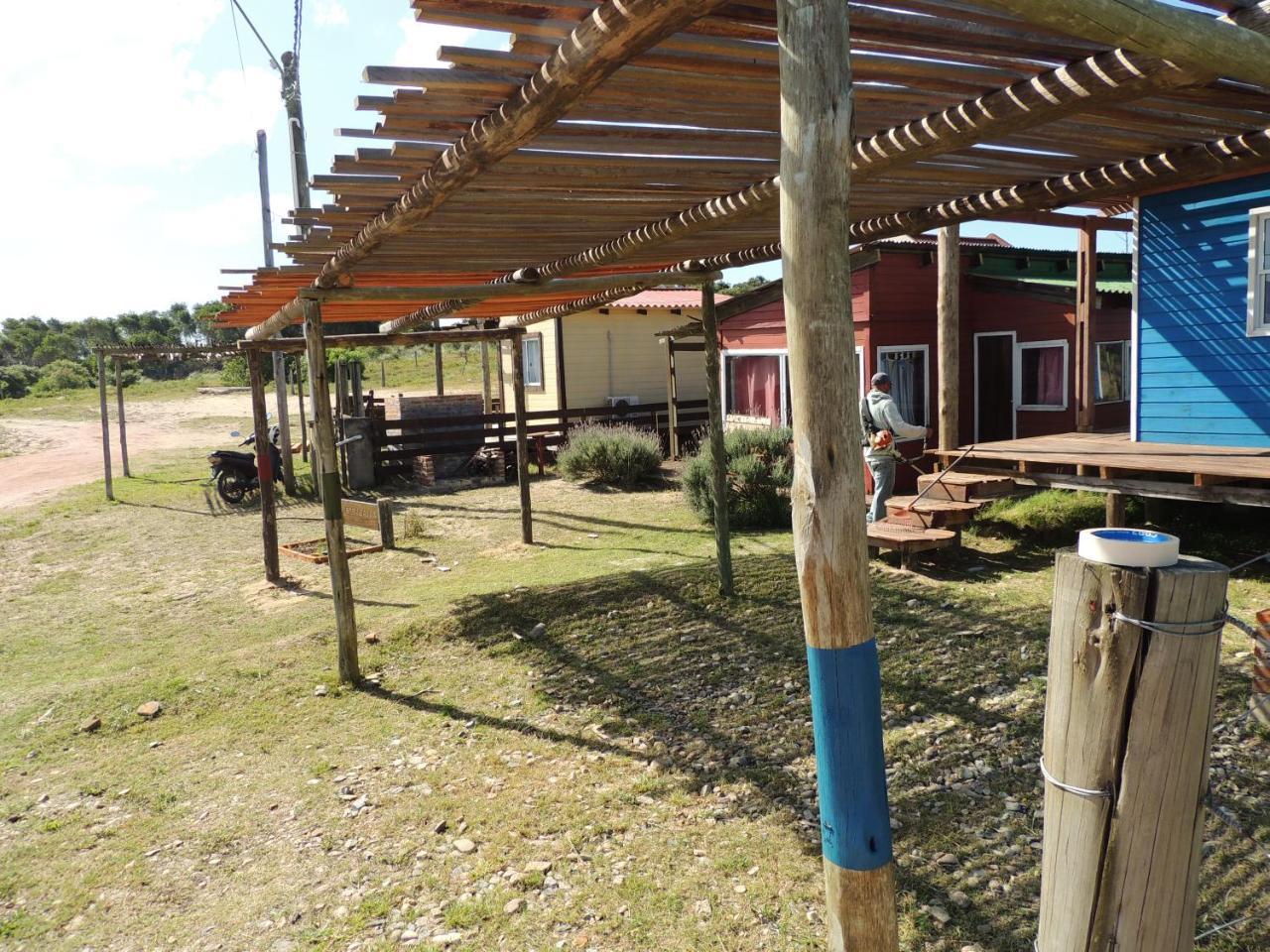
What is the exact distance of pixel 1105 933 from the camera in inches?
81.9

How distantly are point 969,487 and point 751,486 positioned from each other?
304 centimetres

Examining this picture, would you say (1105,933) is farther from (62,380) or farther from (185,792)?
(62,380)

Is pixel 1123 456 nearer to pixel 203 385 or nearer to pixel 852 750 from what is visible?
pixel 852 750

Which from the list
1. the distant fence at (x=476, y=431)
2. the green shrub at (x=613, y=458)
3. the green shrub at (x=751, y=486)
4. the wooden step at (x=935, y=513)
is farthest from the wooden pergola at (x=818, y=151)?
the distant fence at (x=476, y=431)

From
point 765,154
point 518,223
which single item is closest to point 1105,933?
point 765,154

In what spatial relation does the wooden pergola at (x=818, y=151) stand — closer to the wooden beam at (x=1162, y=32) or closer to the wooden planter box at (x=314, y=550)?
the wooden beam at (x=1162, y=32)

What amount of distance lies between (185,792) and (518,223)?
13.6 ft

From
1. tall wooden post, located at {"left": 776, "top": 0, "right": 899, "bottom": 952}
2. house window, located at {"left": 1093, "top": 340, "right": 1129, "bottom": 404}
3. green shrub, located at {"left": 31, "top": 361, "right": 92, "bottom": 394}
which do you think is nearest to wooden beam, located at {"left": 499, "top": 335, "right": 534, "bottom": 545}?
tall wooden post, located at {"left": 776, "top": 0, "right": 899, "bottom": 952}

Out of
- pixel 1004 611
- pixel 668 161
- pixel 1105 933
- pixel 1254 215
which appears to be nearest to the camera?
pixel 1105 933

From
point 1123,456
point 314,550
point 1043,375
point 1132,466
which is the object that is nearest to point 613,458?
point 314,550

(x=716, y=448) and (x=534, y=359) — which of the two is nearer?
(x=716, y=448)

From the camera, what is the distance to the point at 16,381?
47719mm

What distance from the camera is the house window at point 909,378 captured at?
14.4m

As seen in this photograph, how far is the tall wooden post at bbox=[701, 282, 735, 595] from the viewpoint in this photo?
26.3 feet
